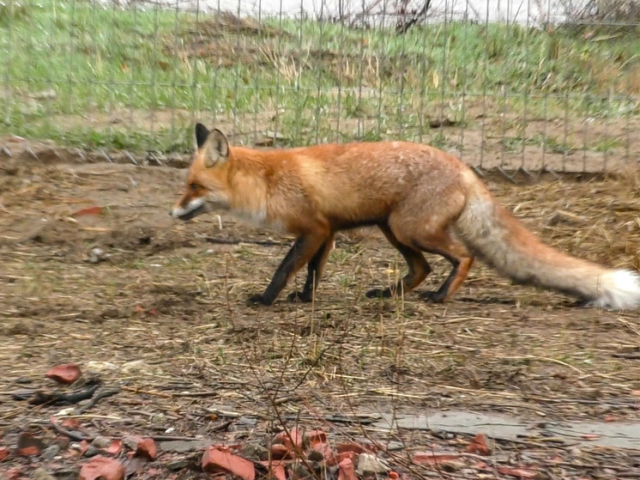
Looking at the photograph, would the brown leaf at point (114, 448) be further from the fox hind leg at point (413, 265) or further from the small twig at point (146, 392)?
the fox hind leg at point (413, 265)

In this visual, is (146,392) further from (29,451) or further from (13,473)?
(13,473)

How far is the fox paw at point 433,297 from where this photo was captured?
612 centimetres

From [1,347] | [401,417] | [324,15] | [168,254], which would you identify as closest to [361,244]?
[168,254]

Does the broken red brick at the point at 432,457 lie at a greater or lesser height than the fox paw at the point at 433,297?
lesser

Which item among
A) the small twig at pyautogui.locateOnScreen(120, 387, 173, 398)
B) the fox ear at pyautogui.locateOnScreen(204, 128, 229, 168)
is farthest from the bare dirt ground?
the fox ear at pyautogui.locateOnScreen(204, 128, 229, 168)

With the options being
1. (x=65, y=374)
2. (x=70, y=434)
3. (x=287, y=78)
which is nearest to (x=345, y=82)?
(x=287, y=78)

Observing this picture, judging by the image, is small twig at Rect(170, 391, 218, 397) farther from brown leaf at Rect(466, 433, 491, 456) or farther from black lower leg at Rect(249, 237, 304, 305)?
black lower leg at Rect(249, 237, 304, 305)

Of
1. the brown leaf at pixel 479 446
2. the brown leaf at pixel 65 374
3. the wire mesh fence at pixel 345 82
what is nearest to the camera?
the brown leaf at pixel 479 446

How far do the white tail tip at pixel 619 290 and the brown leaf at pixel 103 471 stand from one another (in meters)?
3.52

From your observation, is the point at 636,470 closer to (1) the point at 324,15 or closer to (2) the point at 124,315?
(2) the point at 124,315

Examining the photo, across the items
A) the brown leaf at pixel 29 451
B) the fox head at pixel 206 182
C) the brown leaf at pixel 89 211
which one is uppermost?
the fox head at pixel 206 182

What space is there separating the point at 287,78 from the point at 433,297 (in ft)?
15.4

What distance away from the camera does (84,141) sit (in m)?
8.97

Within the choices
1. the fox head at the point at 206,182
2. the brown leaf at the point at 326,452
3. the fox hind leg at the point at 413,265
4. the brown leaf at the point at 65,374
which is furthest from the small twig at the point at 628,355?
the fox head at the point at 206,182
